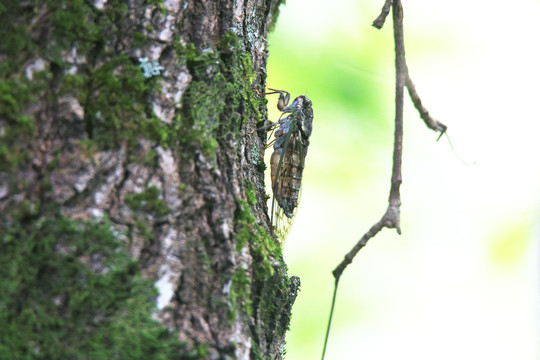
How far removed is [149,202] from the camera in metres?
1.09

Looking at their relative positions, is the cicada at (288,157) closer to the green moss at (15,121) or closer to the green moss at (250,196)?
the green moss at (250,196)

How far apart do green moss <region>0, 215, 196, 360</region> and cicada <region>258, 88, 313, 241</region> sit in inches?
39.3

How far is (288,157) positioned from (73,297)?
155 centimetres

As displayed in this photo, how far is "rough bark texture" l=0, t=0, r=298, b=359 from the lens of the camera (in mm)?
968

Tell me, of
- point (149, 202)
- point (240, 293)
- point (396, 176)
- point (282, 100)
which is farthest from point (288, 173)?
point (149, 202)

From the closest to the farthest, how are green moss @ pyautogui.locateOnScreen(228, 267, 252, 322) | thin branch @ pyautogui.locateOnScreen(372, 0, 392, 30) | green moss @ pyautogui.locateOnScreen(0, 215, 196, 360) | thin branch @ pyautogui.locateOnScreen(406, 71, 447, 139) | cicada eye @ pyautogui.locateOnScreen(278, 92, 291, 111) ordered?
green moss @ pyautogui.locateOnScreen(0, 215, 196, 360)
green moss @ pyautogui.locateOnScreen(228, 267, 252, 322)
thin branch @ pyautogui.locateOnScreen(406, 71, 447, 139)
thin branch @ pyautogui.locateOnScreen(372, 0, 392, 30)
cicada eye @ pyautogui.locateOnScreen(278, 92, 291, 111)

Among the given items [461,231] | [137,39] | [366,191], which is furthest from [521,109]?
[137,39]

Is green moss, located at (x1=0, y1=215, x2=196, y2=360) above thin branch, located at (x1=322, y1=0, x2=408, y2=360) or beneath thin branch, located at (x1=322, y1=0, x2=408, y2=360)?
beneath

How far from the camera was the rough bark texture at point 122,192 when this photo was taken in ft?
3.18

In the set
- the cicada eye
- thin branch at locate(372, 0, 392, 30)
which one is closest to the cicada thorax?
the cicada eye

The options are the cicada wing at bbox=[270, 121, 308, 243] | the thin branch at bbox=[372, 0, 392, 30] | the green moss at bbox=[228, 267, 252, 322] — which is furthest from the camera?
the cicada wing at bbox=[270, 121, 308, 243]

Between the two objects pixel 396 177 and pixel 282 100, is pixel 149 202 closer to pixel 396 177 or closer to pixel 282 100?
pixel 396 177

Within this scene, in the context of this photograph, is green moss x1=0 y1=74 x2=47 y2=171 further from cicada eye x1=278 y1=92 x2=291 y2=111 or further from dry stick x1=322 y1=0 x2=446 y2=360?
cicada eye x1=278 y1=92 x2=291 y2=111

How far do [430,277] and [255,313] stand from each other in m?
3.33
